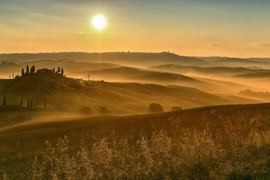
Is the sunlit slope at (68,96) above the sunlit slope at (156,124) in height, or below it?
below

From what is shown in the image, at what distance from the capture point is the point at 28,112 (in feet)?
312

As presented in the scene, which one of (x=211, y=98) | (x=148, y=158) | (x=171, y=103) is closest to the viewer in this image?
(x=148, y=158)

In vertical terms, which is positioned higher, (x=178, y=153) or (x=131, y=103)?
(x=178, y=153)

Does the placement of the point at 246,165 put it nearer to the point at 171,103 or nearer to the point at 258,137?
the point at 258,137

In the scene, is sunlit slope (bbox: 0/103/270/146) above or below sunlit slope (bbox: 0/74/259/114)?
above

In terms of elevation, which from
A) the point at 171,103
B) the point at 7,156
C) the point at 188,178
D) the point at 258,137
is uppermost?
the point at 258,137

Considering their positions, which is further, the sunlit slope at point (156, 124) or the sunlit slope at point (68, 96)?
the sunlit slope at point (68, 96)

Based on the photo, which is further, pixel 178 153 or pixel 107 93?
pixel 107 93

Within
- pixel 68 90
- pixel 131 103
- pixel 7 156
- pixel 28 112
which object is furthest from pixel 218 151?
pixel 68 90

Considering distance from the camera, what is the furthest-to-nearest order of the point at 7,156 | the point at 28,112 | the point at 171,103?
the point at 171,103 → the point at 28,112 → the point at 7,156

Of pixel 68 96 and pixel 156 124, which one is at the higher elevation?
pixel 156 124

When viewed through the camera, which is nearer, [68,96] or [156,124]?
[156,124]

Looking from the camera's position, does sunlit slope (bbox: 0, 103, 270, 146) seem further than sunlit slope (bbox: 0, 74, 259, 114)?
No

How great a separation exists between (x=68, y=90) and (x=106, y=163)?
437ft
